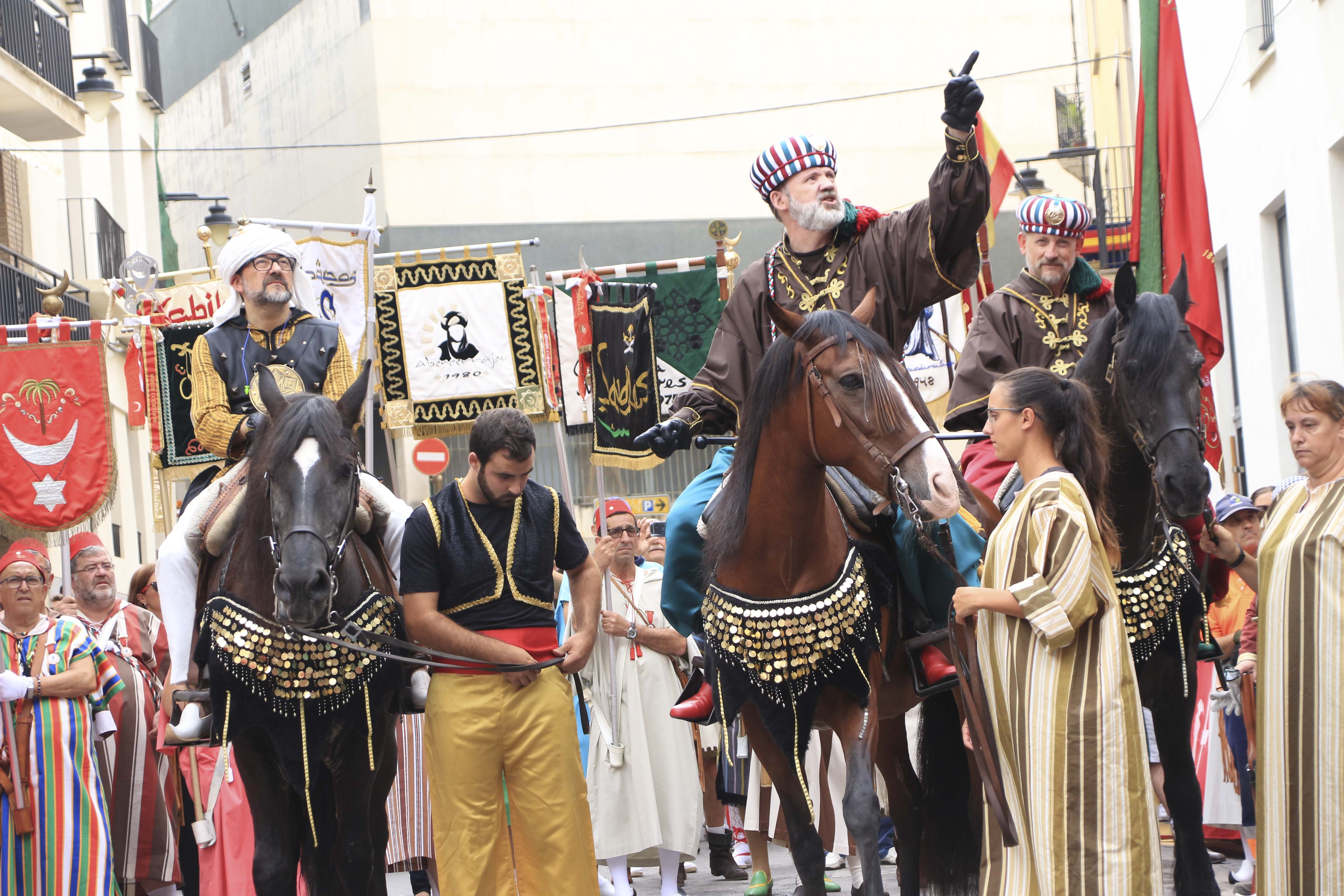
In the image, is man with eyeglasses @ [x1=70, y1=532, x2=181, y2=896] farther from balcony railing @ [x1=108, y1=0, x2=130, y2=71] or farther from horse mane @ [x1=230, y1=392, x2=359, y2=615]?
balcony railing @ [x1=108, y1=0, x2=130, y2=71]

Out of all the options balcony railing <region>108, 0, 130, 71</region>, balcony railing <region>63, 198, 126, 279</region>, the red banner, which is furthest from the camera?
balcony railing <region>108, 0, 130, 71</region>

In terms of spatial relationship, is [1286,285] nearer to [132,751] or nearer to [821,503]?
[821,503]

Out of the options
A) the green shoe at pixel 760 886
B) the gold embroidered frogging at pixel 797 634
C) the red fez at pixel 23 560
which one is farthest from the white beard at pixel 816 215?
the red fez at pixel 23 560

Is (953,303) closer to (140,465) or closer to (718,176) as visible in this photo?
(140,465)

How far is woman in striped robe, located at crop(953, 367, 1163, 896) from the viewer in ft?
18.7

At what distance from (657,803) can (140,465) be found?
16583 mm

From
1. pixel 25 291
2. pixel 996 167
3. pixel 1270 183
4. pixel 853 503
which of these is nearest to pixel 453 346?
pixel 853 503

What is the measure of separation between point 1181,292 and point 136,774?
6587mm

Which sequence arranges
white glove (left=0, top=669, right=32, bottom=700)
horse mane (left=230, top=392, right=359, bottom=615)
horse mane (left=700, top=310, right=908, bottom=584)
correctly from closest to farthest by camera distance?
horse mane (left=700, top=310, right=908, bottom=584)
horse mane (left=230, top=392, right=359, bottom=615)
white glove (left=0, top=669, right=32, bottom=700)

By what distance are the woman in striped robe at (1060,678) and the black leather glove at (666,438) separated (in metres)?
1.34

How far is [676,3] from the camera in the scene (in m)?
34.0

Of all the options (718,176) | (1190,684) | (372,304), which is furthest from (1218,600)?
(718,176)

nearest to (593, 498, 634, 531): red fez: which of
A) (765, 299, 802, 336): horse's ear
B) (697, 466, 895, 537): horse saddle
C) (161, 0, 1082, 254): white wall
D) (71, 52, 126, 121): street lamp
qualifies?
(697, 466, 895, 537): horse saddle

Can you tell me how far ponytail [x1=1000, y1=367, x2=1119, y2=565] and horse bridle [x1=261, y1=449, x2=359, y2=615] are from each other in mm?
2600
